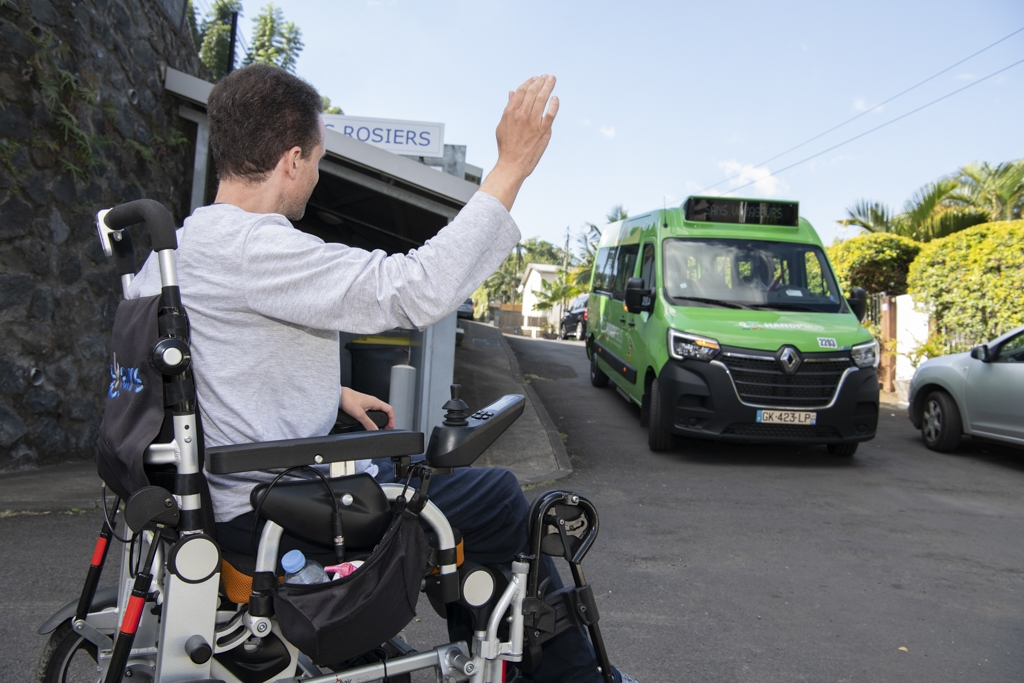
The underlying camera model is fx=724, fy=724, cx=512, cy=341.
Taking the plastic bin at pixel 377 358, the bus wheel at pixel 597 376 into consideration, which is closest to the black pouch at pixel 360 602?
the plastic bin at pixel 377 358

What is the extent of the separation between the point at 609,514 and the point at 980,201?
1541cm

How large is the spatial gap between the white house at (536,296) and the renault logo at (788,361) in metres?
31.4

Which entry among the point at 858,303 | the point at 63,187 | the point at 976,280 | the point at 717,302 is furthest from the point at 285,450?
the point at 976,280

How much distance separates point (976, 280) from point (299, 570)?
11294mm

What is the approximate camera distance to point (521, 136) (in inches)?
65.3

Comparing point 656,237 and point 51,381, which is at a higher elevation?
point 656,237

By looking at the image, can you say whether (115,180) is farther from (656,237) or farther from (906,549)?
(906,549)

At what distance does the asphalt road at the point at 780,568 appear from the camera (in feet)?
10.3

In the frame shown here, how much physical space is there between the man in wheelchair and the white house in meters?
36.1

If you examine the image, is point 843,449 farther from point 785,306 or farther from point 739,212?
point 739,212

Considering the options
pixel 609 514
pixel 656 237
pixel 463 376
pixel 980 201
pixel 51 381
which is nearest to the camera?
pixel 609 514

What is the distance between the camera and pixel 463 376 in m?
11.2

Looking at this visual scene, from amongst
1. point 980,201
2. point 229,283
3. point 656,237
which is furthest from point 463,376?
point 980,201

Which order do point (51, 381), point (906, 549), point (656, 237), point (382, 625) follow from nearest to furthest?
point (382, 625) < point (906, 549) < point (51, 381) < point (656, 237)
